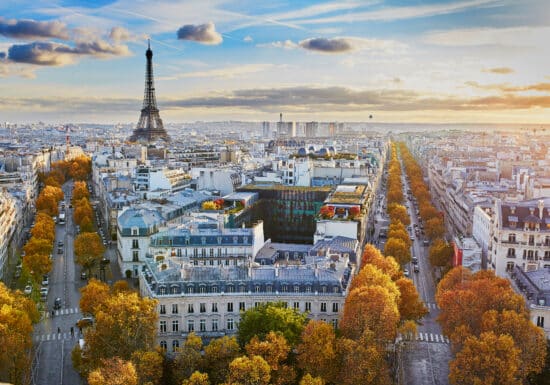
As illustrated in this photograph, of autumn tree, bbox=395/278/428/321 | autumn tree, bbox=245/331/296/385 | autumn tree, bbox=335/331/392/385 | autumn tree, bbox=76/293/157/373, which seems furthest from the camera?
autumn tree, bbox=395/278/428/321

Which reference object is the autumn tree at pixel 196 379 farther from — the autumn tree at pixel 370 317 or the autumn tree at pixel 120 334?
the autumn tree at pixel 370 317

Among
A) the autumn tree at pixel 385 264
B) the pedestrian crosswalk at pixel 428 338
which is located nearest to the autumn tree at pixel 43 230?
the autumn tree at pixel 385 264

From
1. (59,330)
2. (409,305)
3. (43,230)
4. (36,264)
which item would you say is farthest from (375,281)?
(43,230)

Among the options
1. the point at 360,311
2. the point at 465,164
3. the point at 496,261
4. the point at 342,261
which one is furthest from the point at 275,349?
the point at 465,164

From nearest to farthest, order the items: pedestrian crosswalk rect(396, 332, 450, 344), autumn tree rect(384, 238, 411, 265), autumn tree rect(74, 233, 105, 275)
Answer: pedestrian crosswalk rect(396, 332, 450, 344)
autumn tree rect(74, 233, 105, 275)
autumn tree rect(384, 238, 411, 265)

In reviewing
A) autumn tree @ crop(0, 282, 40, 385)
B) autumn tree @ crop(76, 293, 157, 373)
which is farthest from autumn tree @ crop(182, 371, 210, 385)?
autumn tree @ crop(0, 282, 40, 385)

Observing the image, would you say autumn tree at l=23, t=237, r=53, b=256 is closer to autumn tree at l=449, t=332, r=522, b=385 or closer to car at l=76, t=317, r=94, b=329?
car at l=76, t=317, r=94, b=329

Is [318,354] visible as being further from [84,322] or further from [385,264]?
[84,322]
